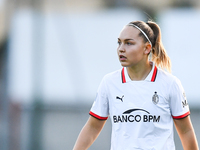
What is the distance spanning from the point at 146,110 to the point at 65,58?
4719 millimetres

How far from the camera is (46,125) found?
674 centimetres

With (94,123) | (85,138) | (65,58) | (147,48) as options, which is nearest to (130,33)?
(147,48)

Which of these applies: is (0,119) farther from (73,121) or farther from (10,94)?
(73,121)

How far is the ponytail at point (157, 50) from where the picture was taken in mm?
2746

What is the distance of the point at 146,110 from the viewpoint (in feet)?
8.23

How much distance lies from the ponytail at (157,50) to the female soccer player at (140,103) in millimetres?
18

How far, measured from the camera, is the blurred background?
6.68 metres

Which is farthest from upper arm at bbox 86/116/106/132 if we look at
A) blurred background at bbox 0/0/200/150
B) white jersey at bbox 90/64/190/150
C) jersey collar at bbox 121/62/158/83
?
blurred background at bbox 0/0/200/150

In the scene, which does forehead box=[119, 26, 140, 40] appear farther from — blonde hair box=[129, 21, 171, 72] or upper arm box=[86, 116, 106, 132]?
upper arm box=[86, 116, 106, 132]

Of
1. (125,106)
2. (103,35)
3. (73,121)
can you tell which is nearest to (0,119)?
(73,121)

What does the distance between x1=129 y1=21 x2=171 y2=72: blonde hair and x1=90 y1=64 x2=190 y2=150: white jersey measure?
0.15 meters

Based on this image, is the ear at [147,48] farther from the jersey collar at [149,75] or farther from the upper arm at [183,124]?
the upper arm at [183,124]

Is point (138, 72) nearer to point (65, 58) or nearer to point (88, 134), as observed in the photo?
point (88, 134)

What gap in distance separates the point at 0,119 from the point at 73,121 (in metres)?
1.29
